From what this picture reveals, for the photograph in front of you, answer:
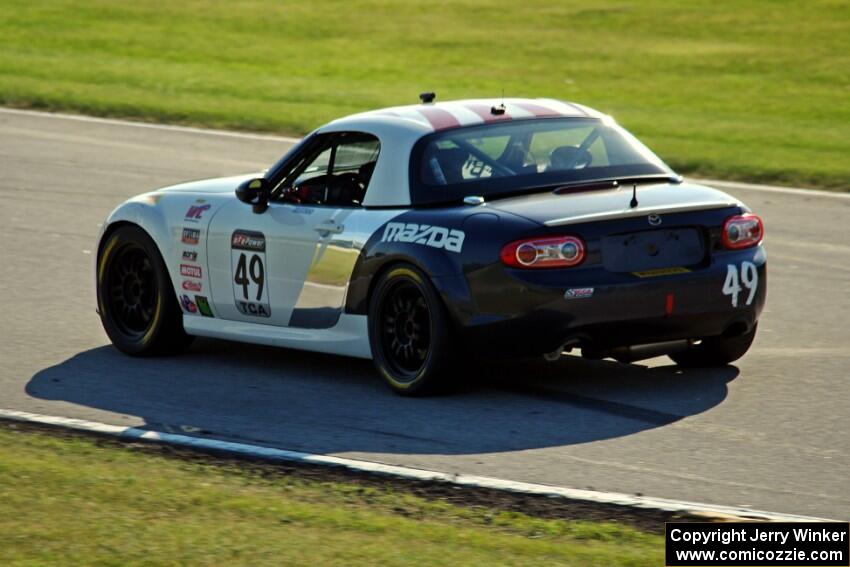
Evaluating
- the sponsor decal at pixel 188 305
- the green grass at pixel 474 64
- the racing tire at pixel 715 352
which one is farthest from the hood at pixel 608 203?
the green grass at pixel 474 64

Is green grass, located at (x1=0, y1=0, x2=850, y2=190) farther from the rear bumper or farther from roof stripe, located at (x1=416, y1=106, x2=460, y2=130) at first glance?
the rear bumper

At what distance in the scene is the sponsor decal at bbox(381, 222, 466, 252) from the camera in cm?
796

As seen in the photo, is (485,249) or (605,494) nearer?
(605,494)

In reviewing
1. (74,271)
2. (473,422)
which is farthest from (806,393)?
(74,271)

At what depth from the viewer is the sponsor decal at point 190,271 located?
9477 millimetres

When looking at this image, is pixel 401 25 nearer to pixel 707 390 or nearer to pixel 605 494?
pixel 707 390

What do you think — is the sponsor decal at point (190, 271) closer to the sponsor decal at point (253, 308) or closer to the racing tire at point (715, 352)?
the sponsor decal at point (253, 308)

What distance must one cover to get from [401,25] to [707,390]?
2265cm

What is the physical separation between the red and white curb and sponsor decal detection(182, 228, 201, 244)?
1.66 m

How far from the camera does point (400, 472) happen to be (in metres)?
6.86

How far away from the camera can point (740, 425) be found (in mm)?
7617

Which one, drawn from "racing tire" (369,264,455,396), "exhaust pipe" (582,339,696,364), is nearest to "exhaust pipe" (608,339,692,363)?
"exhaust pipe" (582,339,696,364)

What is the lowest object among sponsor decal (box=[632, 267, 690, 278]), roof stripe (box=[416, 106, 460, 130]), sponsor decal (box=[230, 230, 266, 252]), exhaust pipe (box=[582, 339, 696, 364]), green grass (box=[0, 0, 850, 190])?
exhaust pipe (box=[582, 339, 696, 364])

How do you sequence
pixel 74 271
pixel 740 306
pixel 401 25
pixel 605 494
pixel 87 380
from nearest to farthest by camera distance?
1. pixel 605 494
2. pixel 740 306
3. pixel 87 380
4. pixel 74 271
5. pixel 401 25
